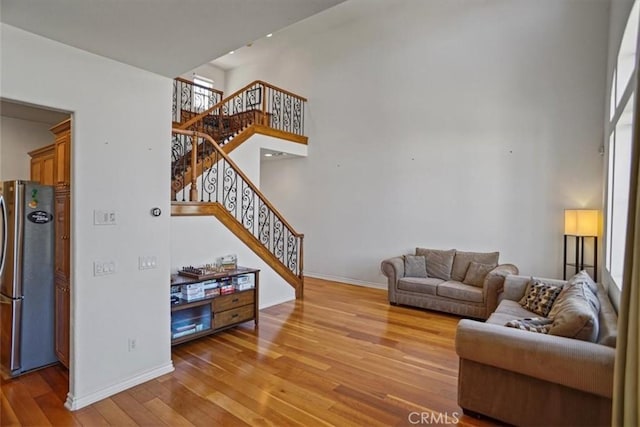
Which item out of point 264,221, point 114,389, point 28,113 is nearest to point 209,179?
point 264,221

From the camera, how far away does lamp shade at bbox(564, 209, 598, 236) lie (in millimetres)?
4434

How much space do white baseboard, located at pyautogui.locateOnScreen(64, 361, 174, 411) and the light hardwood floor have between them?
0.05 metres

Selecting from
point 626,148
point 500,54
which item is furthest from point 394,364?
point 500,54

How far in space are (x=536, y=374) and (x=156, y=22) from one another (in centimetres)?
334

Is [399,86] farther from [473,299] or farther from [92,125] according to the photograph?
[92,125]

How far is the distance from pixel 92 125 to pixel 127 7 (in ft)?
3.49

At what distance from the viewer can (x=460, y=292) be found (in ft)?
16.0

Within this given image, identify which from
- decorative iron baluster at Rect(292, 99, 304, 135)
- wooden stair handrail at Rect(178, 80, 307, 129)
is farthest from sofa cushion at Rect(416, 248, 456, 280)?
wooden stair handrail at Rect(178, 80, 307, 129)

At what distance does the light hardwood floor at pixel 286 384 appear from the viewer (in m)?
2.52

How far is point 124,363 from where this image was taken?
115 inches

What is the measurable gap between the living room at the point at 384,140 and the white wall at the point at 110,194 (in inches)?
0.4

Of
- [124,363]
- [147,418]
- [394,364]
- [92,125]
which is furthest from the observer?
[394,364]

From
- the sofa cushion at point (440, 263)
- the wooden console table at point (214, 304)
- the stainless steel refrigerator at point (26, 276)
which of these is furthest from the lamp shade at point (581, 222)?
the stainless steel refrigerator at point (26, 276)

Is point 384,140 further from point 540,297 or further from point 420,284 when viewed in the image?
point 540,297
